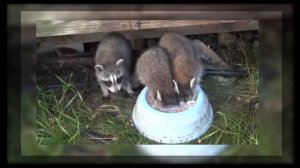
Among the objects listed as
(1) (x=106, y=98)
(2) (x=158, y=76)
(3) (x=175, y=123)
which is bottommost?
(3) (x=175, y=123)

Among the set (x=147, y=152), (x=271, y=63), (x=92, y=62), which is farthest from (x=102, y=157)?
(x=271, y=63)

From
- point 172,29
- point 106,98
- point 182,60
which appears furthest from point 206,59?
point 106,98

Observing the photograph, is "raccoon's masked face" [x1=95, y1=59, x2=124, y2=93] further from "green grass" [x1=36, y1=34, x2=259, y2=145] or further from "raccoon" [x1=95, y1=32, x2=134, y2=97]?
"green grass" [x1=36, y1=34, x2=259, y2=145]

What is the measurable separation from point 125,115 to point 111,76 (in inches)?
12.1

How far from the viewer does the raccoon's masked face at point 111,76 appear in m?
3.03

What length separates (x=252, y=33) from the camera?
9.08ft

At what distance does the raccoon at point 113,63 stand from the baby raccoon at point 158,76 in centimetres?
12

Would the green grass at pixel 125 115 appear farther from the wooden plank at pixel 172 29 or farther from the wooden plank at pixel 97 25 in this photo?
the wooden plank at pixel 97 25

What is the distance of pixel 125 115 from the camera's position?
9.29ft

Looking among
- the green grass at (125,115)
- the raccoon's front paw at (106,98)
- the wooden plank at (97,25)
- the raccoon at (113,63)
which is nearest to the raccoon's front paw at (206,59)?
the green grass at (125,115)

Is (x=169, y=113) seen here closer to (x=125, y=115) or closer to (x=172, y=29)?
(x=125, y=115)

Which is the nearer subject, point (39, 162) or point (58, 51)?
point (39, 162)

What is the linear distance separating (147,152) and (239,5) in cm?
86

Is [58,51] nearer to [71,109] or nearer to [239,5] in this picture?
[71,109]
